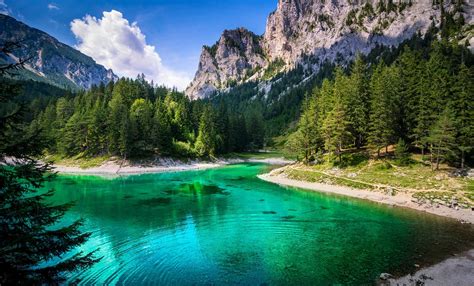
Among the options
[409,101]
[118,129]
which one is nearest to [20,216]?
[409,101]

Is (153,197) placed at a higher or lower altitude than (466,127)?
lower

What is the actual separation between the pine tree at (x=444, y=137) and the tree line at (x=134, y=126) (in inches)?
3068

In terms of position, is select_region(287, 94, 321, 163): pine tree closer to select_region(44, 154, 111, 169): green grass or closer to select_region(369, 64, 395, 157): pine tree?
select_region(369, 64, 395, 157): pine tree

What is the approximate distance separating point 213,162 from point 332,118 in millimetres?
58519

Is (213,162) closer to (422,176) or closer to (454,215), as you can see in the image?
(422,176)

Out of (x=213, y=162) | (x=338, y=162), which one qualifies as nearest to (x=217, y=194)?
(x=338, y=162)

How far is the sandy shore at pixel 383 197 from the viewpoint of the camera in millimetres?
38128

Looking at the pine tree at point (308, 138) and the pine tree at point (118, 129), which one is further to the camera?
the pine tree at point (118, 129)

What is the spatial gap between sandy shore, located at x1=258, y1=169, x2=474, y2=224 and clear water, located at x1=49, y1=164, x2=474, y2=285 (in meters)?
2.29

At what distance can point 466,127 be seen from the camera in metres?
53.0

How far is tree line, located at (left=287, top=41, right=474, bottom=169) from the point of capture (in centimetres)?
5353

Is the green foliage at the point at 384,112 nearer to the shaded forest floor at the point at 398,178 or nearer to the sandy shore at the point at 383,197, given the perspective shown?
the shaded forest floor at the point at 398,178

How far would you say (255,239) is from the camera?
3133cm

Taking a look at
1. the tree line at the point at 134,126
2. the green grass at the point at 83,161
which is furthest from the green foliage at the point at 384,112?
the green grass at the point at 83,161
